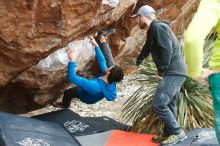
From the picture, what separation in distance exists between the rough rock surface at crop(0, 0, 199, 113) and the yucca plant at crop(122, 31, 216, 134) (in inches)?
37.5

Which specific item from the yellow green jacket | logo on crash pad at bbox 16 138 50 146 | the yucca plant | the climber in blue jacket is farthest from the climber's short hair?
the yellow green jacket

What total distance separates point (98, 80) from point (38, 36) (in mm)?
A: 1088

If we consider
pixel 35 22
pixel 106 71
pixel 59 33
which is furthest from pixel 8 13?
pixel 106 71

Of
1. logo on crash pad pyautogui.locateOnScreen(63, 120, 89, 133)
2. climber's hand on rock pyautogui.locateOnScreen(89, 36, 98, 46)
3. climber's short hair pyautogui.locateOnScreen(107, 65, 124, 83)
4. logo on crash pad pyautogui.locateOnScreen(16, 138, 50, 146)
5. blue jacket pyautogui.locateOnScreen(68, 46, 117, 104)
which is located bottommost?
logo on crash pad pyautogui.locateOnScreen(63, 120, 89, 133)

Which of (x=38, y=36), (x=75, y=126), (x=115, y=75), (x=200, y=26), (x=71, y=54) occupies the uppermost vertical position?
(x=200, y=26)

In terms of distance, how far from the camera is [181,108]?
21.3 feet

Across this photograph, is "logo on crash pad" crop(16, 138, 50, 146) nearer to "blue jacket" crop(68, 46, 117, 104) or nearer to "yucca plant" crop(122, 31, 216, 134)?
"blue jacket" crop(68, 46, 117, 104)

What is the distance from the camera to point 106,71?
20.4ft

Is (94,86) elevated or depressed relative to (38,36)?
depressed

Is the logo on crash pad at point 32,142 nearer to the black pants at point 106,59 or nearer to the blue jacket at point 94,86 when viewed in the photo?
the blue jacket at point 94,86

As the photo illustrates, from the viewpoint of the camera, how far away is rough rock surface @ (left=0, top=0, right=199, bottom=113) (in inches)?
209

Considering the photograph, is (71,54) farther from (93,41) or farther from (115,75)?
(115,75)

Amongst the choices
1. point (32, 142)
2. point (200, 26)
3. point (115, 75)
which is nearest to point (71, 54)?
point (115, 75)

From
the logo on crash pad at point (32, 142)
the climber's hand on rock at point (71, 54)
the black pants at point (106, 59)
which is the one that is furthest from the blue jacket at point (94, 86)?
the logo on crash pad at point (32, 142)
